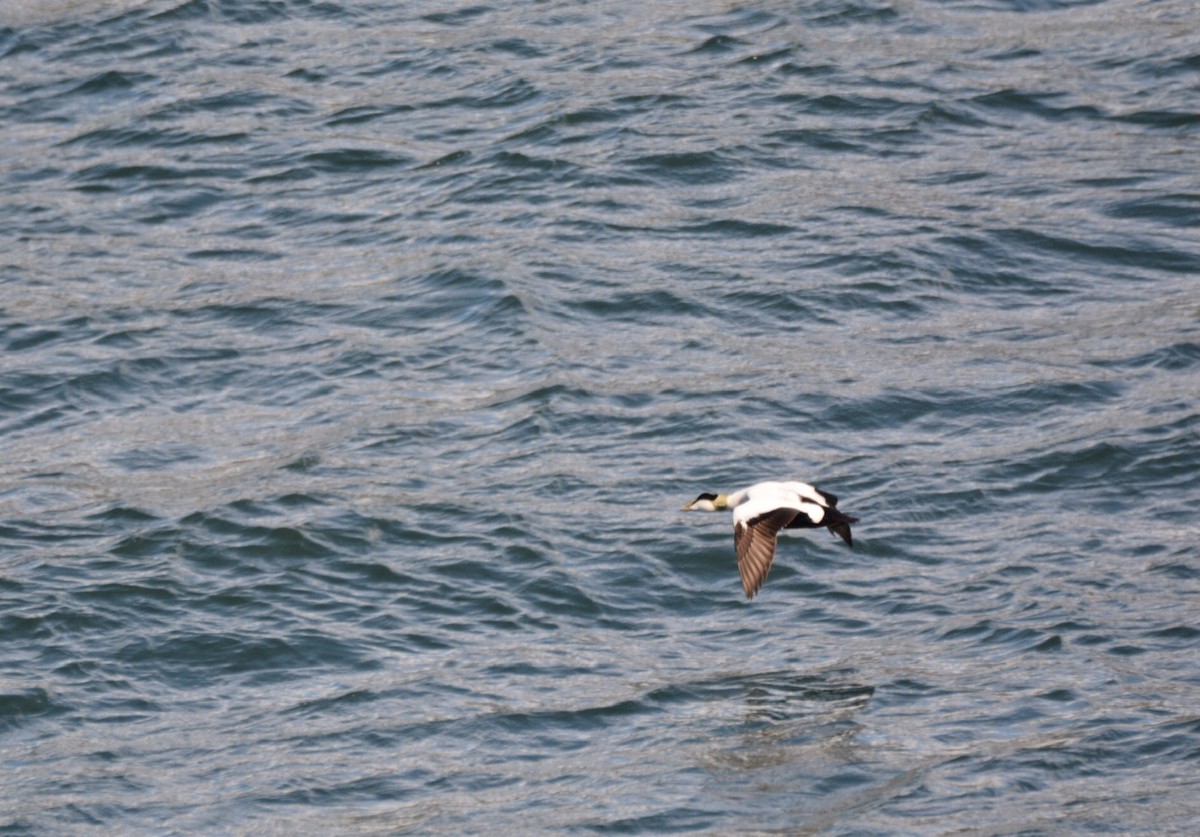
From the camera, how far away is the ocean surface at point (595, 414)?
28.9 feet

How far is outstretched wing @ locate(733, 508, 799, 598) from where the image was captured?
9.41m

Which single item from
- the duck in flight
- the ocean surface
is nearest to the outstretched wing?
the duck in flight

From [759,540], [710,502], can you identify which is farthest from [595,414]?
[759,540]

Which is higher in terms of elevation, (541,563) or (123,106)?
(123,106)

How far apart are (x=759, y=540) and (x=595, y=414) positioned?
9.38ft

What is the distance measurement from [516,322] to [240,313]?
209 cm

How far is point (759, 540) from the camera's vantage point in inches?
373

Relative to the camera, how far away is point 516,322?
13234mm

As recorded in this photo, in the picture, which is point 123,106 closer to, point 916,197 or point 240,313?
point 240,313

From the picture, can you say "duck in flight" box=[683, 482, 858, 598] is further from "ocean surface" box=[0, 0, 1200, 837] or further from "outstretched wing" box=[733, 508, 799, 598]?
"ocean surface" box=[0, 0, 1200, 837]

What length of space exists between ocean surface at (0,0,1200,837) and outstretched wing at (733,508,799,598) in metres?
0.53

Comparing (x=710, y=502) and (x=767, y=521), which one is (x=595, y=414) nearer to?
(x=710, y=502)

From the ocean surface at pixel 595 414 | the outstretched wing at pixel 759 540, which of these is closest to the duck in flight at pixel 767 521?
the outstretched wing at pixel 759 540

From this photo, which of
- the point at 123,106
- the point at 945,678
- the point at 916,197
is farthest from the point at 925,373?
the point at 123,106
